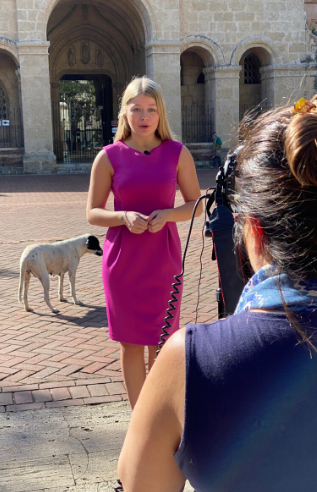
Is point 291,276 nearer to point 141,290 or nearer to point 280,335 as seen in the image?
point 280,335

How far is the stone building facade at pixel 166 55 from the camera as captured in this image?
2267 centimetres

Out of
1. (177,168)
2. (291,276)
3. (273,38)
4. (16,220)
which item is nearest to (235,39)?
(273,38)

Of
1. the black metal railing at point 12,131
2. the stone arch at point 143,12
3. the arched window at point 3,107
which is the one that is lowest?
the black metal railing at point 12,131

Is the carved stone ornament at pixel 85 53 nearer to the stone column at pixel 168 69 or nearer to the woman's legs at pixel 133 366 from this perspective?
the stone column at pixel 168 69

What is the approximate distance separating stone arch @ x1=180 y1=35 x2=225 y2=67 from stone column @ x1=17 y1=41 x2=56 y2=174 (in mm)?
5668

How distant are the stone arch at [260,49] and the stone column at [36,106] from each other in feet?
25.7

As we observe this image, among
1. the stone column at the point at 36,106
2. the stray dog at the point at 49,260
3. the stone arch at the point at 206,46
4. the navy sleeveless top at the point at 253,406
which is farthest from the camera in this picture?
→ the stone arch at the point at 206,46

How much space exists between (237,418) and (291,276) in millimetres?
284

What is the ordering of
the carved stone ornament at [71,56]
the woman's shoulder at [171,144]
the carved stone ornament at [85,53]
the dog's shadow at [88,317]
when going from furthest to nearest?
the carved stone ornament at [85,53]
the carved stone ornament at [71,56]
the dog's shadow at [88,317]
the woman's shoulder at [171,144]

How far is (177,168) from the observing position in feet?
10.2

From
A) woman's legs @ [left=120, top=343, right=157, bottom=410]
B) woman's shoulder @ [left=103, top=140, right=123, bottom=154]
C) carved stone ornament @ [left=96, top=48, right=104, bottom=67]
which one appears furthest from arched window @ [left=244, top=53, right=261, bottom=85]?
woman's legs @ [left=120, top=343, right=157, bottom=410]

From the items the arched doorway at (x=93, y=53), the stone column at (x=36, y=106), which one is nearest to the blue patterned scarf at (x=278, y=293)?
the stone column at (x=36, y=106)

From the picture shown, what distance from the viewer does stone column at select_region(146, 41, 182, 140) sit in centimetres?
2322

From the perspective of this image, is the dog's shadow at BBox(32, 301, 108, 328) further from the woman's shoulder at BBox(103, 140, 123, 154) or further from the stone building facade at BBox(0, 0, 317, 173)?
the stone building facade at BBox(0, 0, 317, 173)
